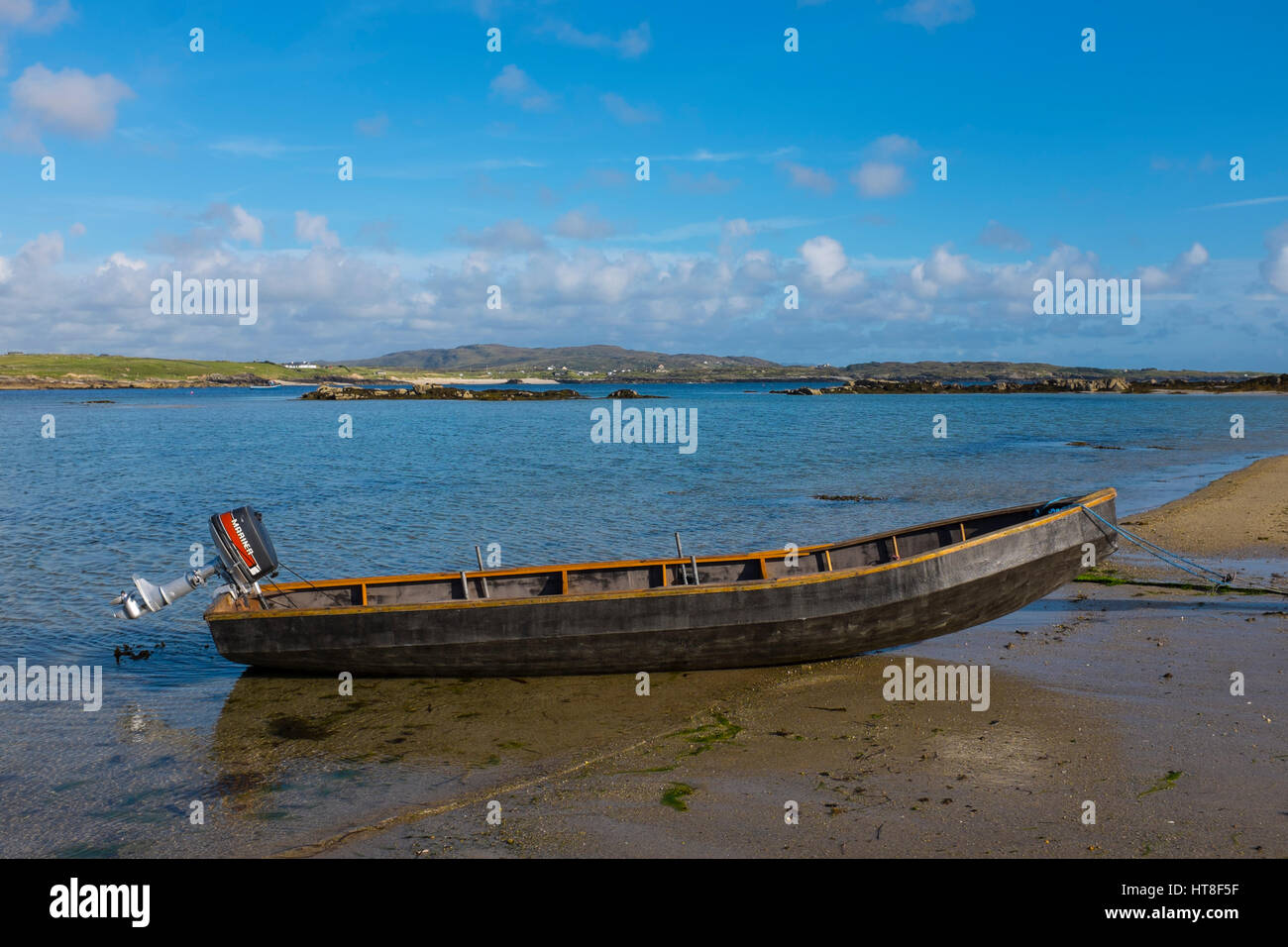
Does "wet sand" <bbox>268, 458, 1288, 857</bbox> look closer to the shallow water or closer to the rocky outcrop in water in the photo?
the shallow water

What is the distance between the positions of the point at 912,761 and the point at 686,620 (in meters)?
3.78

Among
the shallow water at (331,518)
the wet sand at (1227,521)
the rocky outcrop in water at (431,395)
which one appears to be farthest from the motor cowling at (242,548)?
the rocky outcrop in water at (431,395)

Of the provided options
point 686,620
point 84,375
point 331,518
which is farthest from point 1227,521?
point 84,375

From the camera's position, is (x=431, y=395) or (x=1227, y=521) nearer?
(x=1227, y=521)

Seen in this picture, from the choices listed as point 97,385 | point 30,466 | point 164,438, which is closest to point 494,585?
point 30,466

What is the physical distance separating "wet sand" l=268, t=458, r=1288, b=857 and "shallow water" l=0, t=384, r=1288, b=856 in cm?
75

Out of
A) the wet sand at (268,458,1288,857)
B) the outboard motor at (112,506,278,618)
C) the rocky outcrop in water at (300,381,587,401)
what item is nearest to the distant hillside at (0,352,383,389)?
the rocky outcrop in water at (300,381,587,401)

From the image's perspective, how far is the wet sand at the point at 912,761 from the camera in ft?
24.1

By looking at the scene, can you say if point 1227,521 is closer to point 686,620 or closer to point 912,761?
point 686,620

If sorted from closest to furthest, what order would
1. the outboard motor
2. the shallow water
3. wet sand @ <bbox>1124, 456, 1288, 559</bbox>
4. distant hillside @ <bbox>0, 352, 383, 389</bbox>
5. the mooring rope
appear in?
the shallow water → the outboard motor → the mooring rope → wet sand @ <bbox>1124, 456, 1288, 559</bbox> → distant hillside @ <bbox>0, 352, 383, 389</bbox>

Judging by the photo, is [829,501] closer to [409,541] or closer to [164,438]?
[409,541]

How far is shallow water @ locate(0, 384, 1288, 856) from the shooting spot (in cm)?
912

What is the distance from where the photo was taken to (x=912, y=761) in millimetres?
8883
